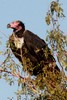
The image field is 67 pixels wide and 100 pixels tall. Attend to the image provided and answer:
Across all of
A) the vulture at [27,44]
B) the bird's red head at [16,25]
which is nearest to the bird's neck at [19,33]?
the vulture at [27,44]

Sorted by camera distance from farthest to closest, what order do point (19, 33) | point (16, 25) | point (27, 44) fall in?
point (16, 25) < point (19, 33) < point (27, 44)

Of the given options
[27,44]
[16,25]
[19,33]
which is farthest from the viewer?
[16,25]

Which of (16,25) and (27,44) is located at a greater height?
(16,25)

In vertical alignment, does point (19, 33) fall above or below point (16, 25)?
below

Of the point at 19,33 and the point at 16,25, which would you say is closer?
the point at 19,33

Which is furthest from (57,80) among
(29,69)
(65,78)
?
(29,69)

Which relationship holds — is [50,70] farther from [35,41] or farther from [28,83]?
[35,41]

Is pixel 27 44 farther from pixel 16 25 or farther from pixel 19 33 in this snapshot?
pixel 16 25

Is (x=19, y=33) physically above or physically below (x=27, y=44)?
above

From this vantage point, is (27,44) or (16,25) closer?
(27,44)

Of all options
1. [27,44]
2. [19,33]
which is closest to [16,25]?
[19,33]

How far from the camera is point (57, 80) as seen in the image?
605cm

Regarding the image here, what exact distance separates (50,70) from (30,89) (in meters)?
0.47

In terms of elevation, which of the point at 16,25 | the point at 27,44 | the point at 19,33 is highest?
the point at 16,25
